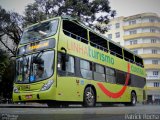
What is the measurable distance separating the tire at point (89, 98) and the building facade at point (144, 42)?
1473 centimetres

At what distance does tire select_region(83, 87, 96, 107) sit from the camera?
1023cm

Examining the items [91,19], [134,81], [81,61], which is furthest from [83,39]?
[91,19]

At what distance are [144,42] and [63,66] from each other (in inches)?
1063

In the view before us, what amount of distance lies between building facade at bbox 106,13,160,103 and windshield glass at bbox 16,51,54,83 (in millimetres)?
16465

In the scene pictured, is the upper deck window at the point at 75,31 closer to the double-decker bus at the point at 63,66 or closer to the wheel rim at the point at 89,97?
the double-decker bus at the point at 63,66

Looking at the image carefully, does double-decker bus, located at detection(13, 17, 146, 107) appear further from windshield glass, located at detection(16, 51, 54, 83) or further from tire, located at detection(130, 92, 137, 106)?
tire, located at detection(130, 92, 137, 106)

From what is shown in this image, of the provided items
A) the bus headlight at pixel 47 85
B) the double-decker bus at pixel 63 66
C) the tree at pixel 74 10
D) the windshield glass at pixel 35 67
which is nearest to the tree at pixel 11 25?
the tree at pixel 74 10

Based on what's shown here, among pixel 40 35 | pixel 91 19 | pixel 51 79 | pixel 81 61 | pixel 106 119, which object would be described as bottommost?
pixel 106 119

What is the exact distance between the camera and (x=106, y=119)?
4738 mm

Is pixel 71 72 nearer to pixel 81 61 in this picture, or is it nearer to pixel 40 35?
pixel 81 61

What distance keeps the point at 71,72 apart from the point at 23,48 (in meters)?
2.12

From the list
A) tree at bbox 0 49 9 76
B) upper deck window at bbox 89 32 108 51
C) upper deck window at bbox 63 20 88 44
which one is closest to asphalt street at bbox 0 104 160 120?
upper deck window at bbox 63 20 88 44

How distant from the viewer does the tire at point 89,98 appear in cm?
1023

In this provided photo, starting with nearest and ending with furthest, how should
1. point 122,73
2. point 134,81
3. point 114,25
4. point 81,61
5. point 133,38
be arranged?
point 81,61, point 122,73, point 134,81, point 133,38, point 114,25
